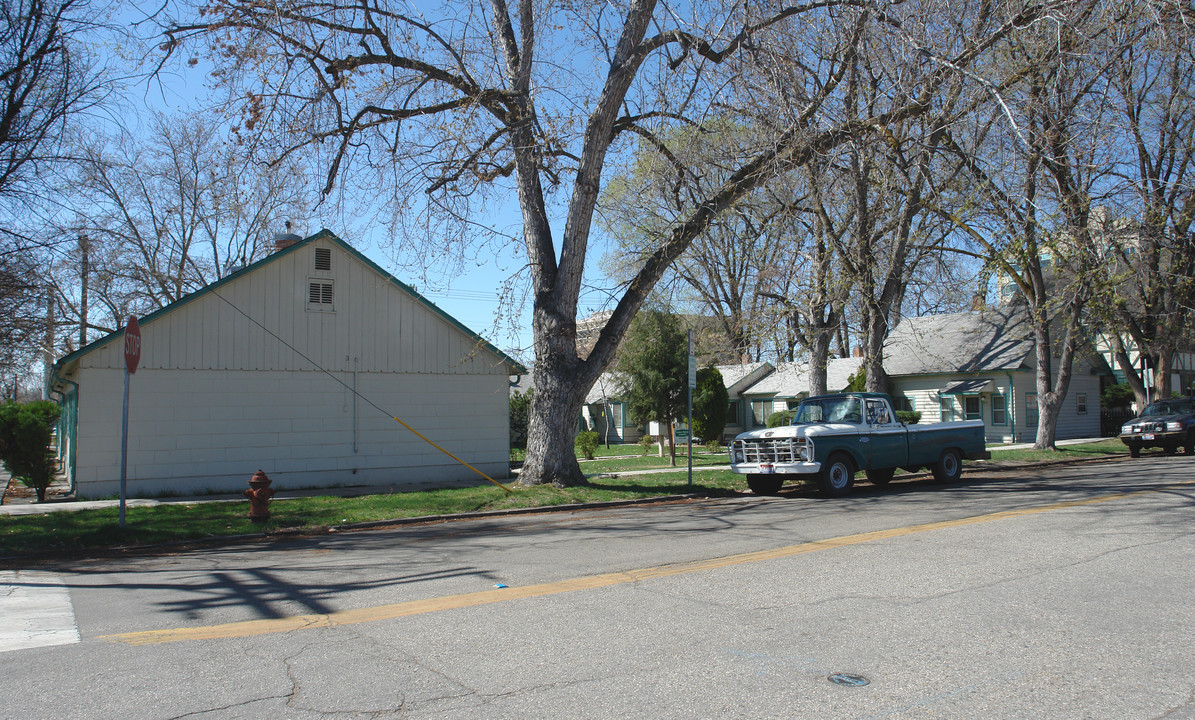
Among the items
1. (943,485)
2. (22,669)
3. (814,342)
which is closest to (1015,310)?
(814,342)

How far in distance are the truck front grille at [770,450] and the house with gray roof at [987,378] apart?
60.2 ft

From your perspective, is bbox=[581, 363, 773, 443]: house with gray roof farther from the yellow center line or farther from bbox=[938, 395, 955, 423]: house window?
the yellow center line

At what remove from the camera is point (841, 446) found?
1489cm

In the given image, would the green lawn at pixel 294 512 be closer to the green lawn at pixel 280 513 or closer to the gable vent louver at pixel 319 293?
the green lawn at pixel 280 513

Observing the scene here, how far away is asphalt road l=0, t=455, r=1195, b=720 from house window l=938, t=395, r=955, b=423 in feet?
81.2

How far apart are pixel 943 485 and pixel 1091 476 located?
12.3 feet

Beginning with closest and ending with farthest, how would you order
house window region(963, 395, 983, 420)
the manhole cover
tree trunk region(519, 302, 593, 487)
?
the manhole cover, tree trunk region(519, 302, 593, 487), house window region(963, 395, 983, 420)

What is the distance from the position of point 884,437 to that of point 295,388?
40.2 ft

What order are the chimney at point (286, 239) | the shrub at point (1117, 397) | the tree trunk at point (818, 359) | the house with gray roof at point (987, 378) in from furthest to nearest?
1. the shrub at point (1117, 397)
2. the house with gray roof at point (987, 378)
3. the tree trunk at point (818, 359)
4. the chimney at point (286, 239)

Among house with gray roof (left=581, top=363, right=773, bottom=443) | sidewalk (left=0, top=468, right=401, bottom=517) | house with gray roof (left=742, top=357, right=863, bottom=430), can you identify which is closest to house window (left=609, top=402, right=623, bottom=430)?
house with gray roof (left=581, top=363, right=773, bottom=443)

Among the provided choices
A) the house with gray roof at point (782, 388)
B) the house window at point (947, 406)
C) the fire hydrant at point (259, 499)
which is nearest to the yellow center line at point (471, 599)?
the fire hydrant at point (259, 499)

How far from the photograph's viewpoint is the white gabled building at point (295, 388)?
50.9 ft

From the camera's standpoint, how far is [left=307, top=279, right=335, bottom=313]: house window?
17.0 metres

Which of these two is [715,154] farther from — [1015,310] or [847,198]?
[1015,310]
